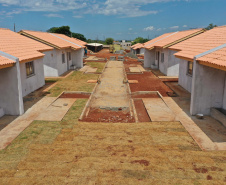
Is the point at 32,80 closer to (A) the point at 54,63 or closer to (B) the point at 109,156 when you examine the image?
(A) the point at 54,63

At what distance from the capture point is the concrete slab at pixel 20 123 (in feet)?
25.0

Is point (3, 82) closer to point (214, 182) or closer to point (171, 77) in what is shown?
point (214, 182)

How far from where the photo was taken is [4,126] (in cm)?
884

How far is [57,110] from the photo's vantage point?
1078cm

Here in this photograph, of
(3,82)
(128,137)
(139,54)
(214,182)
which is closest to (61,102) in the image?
(3,82)

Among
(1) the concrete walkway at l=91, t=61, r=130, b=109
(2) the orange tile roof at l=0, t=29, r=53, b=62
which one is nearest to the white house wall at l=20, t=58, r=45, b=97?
(2) the orange tile roof at l=0, t=29, r=53, b=62

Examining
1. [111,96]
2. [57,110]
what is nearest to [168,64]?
[111,96]

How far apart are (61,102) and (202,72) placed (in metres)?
7.78

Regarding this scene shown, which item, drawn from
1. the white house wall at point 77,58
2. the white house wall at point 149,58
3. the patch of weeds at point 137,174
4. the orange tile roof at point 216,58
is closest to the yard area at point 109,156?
the patch of weeds at point 137,174

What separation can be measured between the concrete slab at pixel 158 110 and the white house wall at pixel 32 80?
25.5 ft

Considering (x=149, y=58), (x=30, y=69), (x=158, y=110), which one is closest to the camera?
(x=158, y=110)

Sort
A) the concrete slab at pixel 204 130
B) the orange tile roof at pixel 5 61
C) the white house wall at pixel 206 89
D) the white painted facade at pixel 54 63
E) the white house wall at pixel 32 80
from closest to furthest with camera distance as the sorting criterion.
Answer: the concrete slab at pixel 204 130, the orange tile roof at pixel 5 61, the white house wall at pixel 206 89, the white house wall at pixel 32 80, the white painted facade at pixel 54 63

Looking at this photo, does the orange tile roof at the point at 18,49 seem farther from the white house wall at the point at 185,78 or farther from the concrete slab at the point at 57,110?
the white house wall at the point at 185,78

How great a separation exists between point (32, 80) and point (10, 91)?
16.7 ft
